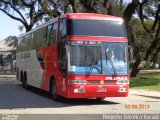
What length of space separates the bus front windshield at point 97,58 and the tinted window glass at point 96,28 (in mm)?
436

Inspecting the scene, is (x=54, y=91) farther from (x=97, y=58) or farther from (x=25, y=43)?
(x=25, y=43)

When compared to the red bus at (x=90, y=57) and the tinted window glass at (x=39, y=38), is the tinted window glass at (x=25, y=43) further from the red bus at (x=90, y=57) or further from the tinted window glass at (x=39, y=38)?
the red bus at (x=90, y=57)

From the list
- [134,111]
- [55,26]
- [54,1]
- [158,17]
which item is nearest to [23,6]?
[54,1]

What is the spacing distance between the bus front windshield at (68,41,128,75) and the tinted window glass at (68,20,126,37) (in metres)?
0.44

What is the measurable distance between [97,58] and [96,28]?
1303 mm

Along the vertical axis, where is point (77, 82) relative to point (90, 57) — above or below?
below

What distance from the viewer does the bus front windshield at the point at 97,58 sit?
18406mm

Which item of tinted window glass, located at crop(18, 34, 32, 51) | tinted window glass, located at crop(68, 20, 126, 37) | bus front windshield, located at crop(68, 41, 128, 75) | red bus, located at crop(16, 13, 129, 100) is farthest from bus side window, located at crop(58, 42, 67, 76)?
tinted window glass, located at crop(18, 34, 32, 51)

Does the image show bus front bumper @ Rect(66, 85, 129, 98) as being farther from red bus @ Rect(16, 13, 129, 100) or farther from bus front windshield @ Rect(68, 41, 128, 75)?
bus front windshield @ Rect(68, 41, 128, 75)

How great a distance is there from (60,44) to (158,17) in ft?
91.9

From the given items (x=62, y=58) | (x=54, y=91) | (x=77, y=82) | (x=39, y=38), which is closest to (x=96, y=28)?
(x=62, y=58)

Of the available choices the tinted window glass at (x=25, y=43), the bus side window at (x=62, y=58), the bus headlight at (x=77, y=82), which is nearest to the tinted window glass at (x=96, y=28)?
the bus side window at (x=62, y=58)

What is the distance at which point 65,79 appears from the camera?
1864 centimetres

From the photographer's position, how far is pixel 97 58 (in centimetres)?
1870
